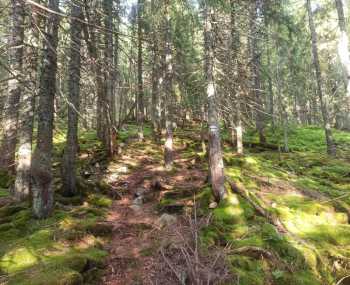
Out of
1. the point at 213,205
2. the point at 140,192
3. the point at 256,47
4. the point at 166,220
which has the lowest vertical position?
the point at 166,220

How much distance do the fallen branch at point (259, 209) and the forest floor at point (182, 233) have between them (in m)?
0.03

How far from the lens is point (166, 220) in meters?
7.39

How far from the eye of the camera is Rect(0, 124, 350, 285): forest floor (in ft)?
16.3

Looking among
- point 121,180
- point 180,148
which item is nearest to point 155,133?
point 180,148

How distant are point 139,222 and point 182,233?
177 cm

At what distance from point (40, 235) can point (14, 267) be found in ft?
3.79

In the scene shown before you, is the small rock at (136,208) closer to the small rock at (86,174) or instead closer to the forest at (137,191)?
the forest at (137,191)

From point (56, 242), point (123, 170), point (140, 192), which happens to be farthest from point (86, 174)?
point (56, 242)

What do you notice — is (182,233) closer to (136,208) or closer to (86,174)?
(136,208)

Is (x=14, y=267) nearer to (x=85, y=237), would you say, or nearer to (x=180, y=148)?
(x=85, y=237)

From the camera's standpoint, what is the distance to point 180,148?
706 inches

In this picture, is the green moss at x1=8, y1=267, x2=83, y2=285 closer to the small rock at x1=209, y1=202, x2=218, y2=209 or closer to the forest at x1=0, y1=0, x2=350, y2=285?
the forest at x1=0, y1=0, x2=350, y2=285

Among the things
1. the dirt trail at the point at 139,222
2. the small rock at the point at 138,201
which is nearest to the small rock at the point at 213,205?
the dirt trail at the point at 139,222

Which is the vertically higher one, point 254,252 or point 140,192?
point 140,192
